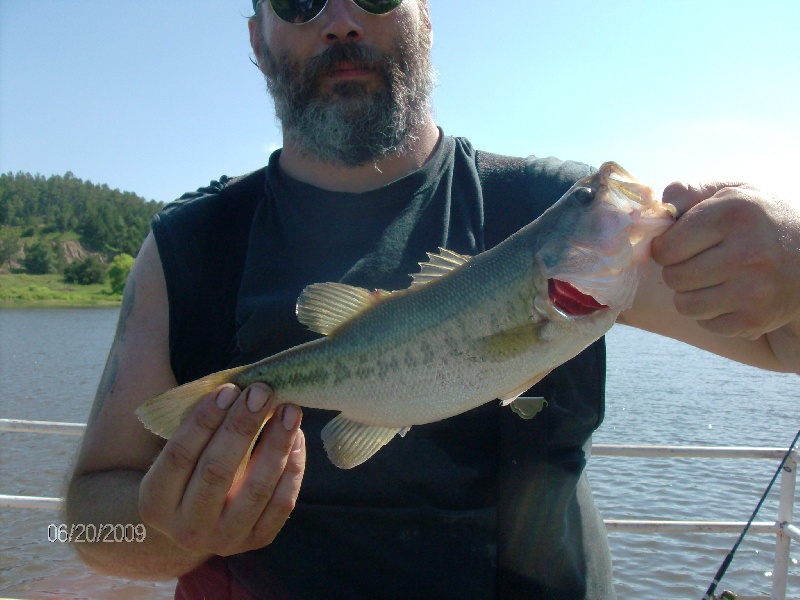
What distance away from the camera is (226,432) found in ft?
6.72

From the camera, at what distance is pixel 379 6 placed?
2.88 metres

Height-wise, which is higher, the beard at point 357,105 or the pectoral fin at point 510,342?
the beard at point 357,105

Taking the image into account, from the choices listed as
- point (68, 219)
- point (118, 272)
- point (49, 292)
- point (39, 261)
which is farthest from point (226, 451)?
point (68, 219)

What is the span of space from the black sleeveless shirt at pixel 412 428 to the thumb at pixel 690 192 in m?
0.72

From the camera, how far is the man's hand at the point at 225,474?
6.73 ft

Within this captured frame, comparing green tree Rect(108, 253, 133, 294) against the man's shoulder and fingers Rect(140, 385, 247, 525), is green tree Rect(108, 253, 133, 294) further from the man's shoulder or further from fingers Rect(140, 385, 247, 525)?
fingers Rect(140, 385, 247, 525)

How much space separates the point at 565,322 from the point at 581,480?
875mm

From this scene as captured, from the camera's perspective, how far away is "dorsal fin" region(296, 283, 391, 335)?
7.52 feet

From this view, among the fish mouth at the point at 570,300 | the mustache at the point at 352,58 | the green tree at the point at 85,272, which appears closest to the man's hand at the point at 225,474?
the fish mouth at the point at 570,300

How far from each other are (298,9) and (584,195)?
170cm

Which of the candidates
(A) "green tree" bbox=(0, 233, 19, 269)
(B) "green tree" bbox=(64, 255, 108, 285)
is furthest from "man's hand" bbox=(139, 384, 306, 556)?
(A) "green tree" bbox=(0, 233, 19, 269)

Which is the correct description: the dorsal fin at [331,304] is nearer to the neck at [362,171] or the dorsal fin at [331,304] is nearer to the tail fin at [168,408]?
the tail fin at [168,408]

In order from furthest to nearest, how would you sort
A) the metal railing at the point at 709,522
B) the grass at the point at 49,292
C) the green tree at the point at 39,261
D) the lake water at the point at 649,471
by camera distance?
1. the green tree at the point at 39,261
2. the grass at the point at 49,292
3. the lake water at the point at 649,471
4. the metal railing at the point at 709,522
